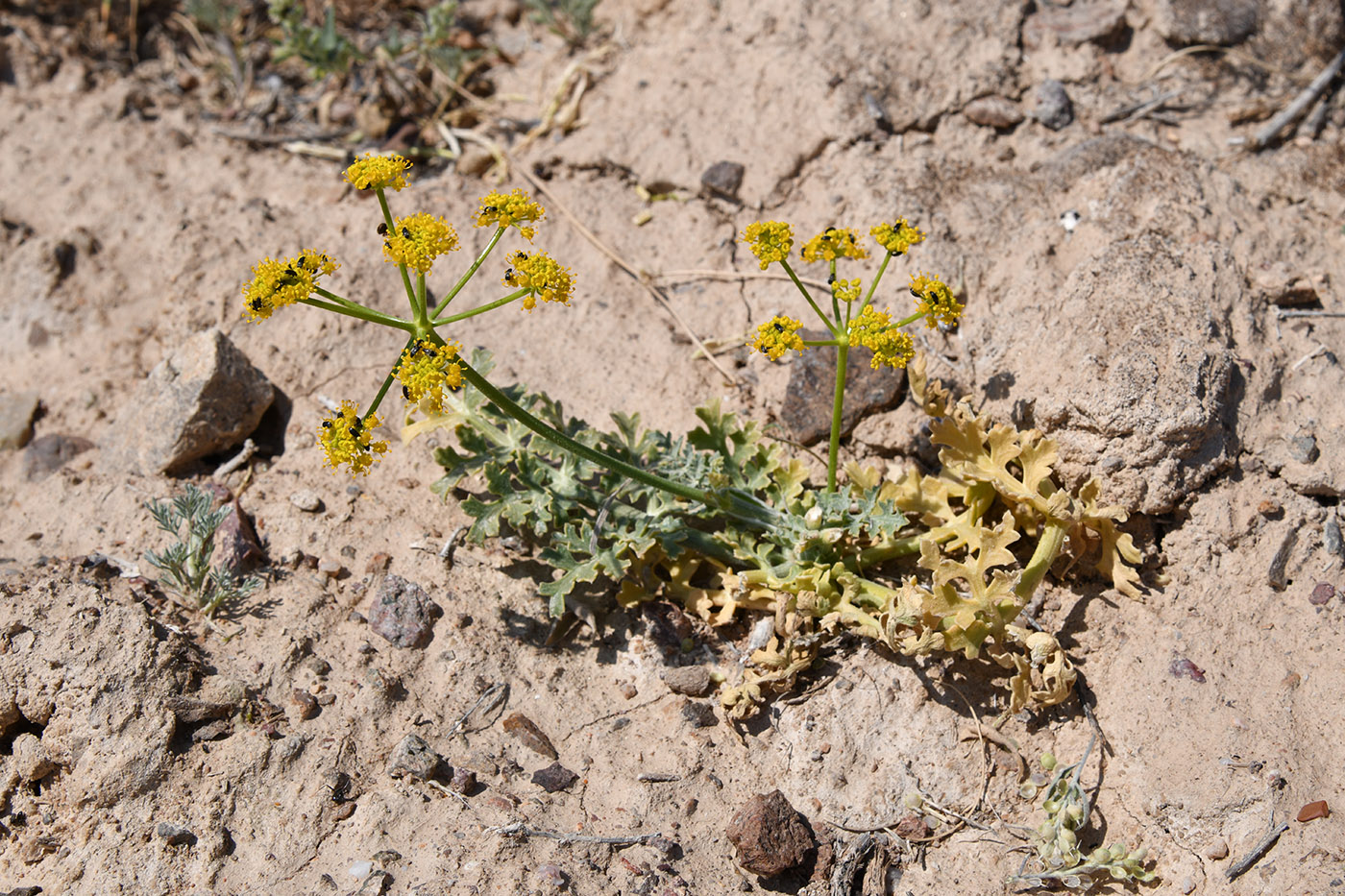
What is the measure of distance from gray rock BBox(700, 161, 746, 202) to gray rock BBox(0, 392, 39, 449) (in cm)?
345

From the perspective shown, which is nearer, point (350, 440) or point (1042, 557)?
point (350, 440)

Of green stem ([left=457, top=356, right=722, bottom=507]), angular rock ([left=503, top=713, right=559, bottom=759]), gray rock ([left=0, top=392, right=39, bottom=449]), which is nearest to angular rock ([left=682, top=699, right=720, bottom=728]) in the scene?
angular rock ([left=503, top=713, right=559, bottom=759])

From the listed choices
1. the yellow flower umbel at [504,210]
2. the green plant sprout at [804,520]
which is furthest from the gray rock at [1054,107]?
the yellow flower umbel at [504,210]

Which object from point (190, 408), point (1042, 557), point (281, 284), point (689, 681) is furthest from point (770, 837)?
point (190, 408)

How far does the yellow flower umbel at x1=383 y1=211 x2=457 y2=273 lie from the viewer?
2.80 meters

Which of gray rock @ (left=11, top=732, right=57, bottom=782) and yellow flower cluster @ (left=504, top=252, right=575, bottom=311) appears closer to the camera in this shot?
yellow flower cluster @ (left=504, top=252, right=575, bottom=311)

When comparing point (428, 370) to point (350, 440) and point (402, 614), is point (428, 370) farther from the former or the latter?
point (402, 614)

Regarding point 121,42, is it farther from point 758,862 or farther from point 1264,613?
point 1264,613

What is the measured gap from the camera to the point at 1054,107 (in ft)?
16.0

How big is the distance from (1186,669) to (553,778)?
2260 millimetres

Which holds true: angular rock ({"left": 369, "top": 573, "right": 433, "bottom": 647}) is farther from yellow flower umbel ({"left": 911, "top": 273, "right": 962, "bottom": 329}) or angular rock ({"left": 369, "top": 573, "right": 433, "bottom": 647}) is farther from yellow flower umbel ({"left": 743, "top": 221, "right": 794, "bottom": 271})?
yellow flower umbel ({"left": 911, "top": 273, "right": 962, "bottom": 329})

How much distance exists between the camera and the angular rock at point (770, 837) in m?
3.14

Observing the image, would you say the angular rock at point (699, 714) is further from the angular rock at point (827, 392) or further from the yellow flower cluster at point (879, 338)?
the yellow flower cluster at point (879, 338)

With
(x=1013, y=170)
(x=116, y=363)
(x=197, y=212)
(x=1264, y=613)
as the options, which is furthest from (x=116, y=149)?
(x=1264, y=613)
